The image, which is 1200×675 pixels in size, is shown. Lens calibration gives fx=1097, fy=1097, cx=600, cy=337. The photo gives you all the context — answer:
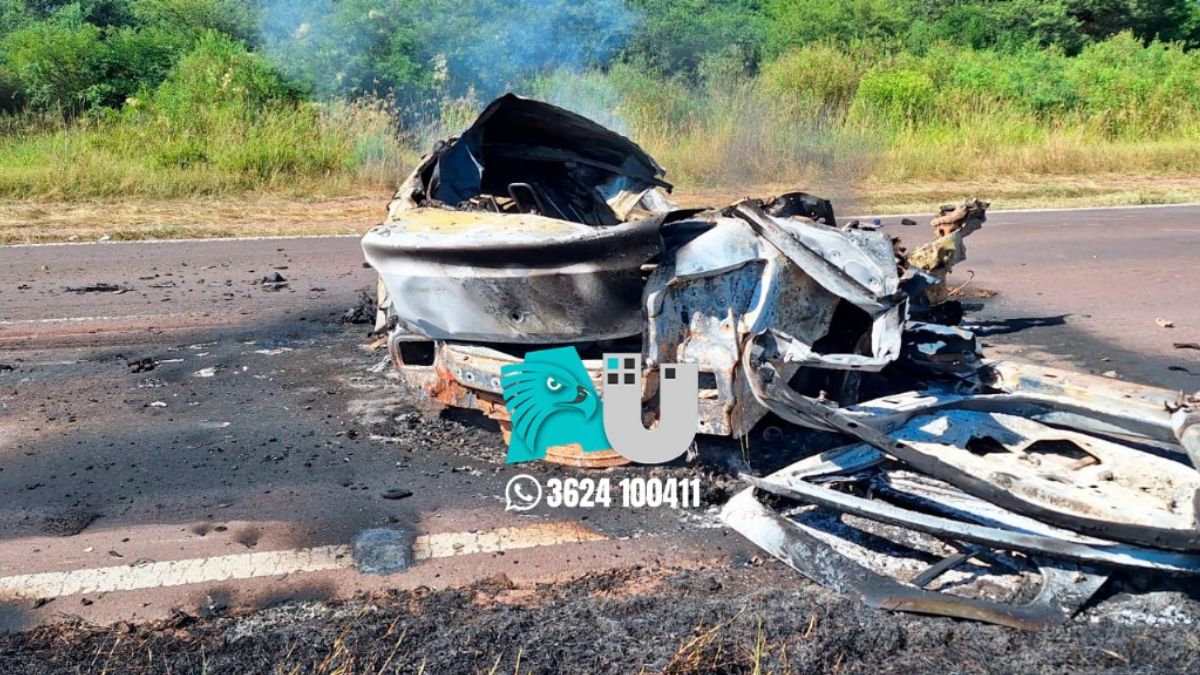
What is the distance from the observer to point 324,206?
44.3ft

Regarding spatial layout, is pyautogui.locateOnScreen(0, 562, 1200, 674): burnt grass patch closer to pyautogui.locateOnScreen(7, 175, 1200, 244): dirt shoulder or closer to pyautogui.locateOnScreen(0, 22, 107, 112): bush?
pyautogui.locateOnScreen(7, 175, 1200, 244): dirt shoulder

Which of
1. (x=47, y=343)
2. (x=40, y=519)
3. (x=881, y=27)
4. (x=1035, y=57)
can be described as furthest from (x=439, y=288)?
(x=881, y=27)

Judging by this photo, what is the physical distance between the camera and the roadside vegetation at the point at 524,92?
47.5ft

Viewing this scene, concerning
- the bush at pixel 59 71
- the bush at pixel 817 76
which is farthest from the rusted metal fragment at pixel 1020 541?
the bush at pixel 59 71

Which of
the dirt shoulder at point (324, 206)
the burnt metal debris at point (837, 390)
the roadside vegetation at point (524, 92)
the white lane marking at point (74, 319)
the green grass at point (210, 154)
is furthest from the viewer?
the roadside vegetation at point (524, 92)

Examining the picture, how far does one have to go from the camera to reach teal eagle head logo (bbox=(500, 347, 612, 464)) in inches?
183

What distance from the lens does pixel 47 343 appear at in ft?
23.2

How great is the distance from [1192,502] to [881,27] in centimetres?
2305

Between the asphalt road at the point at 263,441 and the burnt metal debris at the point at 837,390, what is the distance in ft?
1.51

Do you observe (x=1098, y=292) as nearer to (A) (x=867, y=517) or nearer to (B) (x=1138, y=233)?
(B) (x=1138, y=233)

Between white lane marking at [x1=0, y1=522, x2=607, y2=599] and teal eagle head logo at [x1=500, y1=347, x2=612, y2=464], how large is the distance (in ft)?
1.84

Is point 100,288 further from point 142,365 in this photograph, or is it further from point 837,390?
point 837,390

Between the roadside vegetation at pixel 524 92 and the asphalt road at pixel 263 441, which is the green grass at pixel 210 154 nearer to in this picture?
the roadside vegetation at pixel 524 92

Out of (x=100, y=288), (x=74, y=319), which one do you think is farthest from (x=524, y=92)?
(x=74, y=319)
